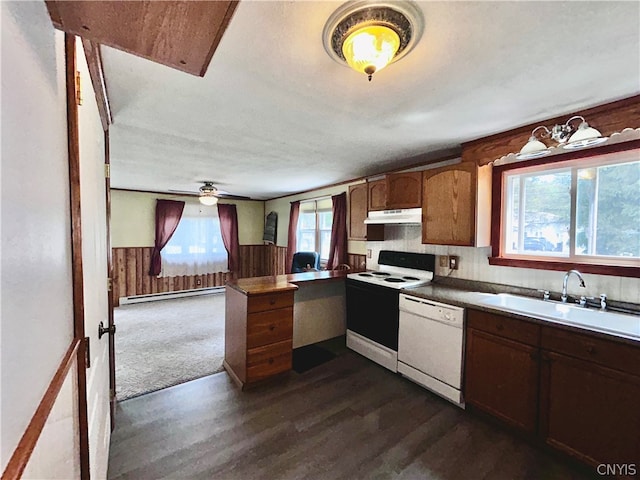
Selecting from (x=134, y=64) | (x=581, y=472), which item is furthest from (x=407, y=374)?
(x=134, y=64)

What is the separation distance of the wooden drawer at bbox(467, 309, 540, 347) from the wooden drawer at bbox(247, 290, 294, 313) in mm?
1572

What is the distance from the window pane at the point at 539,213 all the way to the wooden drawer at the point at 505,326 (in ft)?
2.89

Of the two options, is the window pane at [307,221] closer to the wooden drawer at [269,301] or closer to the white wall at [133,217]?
the white wall at [133,217]

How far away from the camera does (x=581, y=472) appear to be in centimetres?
174

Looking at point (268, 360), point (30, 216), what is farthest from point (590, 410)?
point (30, 216)

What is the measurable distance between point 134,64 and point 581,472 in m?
3.42

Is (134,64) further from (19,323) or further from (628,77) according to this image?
(628,77)

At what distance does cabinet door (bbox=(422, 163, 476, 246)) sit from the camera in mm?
2547

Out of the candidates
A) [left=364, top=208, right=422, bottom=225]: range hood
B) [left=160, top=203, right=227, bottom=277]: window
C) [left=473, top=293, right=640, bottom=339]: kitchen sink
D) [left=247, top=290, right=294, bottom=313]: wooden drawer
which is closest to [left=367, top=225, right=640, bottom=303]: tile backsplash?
[left=473, top=293, right=640, bottom=339]: kitchen sink

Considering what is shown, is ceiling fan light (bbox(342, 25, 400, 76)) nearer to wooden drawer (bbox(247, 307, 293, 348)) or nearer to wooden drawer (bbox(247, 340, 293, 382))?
wooden drawer (bbox(247, 307, 293, 348))

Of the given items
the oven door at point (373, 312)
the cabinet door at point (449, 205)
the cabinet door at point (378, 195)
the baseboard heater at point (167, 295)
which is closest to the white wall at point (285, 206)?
the cabinet door at point (378, 195)

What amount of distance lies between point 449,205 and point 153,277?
5.55m

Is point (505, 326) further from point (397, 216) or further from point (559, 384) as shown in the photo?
point (397, 216)

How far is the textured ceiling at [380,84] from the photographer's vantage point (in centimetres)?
113
